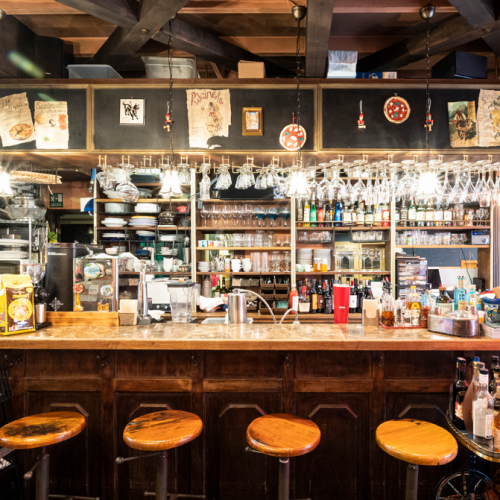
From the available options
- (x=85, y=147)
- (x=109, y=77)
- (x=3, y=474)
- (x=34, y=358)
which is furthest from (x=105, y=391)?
(x=109, y=77)

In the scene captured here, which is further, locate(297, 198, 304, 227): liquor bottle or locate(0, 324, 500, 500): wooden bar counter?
locate(297, 198, 304, 227): liquor bottle

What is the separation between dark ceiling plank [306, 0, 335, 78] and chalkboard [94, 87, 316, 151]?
0.22m

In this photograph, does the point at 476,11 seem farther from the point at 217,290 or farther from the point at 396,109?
the point at 217,290

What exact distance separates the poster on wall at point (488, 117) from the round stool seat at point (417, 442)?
2645mm

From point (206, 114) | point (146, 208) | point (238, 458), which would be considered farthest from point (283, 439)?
point (146, 208)

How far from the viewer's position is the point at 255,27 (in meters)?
3.48

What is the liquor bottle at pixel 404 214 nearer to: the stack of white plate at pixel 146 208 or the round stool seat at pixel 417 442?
the stack of white plate at pixel 146 208

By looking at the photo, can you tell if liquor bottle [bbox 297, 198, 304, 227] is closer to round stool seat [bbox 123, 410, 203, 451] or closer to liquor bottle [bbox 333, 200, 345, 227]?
liquor bottle [bbox 333, 200, 345, 227]

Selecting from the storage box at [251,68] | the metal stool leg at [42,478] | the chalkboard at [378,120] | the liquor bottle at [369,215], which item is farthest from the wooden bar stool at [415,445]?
the liquor bottle at [369,215]

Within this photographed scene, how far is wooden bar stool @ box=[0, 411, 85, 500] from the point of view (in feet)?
A: 5.50

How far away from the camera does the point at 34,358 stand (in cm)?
226

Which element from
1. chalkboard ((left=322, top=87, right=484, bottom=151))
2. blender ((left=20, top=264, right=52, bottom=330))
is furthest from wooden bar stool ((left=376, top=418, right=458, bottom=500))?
chalkboard ((left=322, top=87, right=484, bottom=151))

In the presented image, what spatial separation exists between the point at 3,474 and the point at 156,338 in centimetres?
125

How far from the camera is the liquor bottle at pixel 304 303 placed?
15.1 ft
